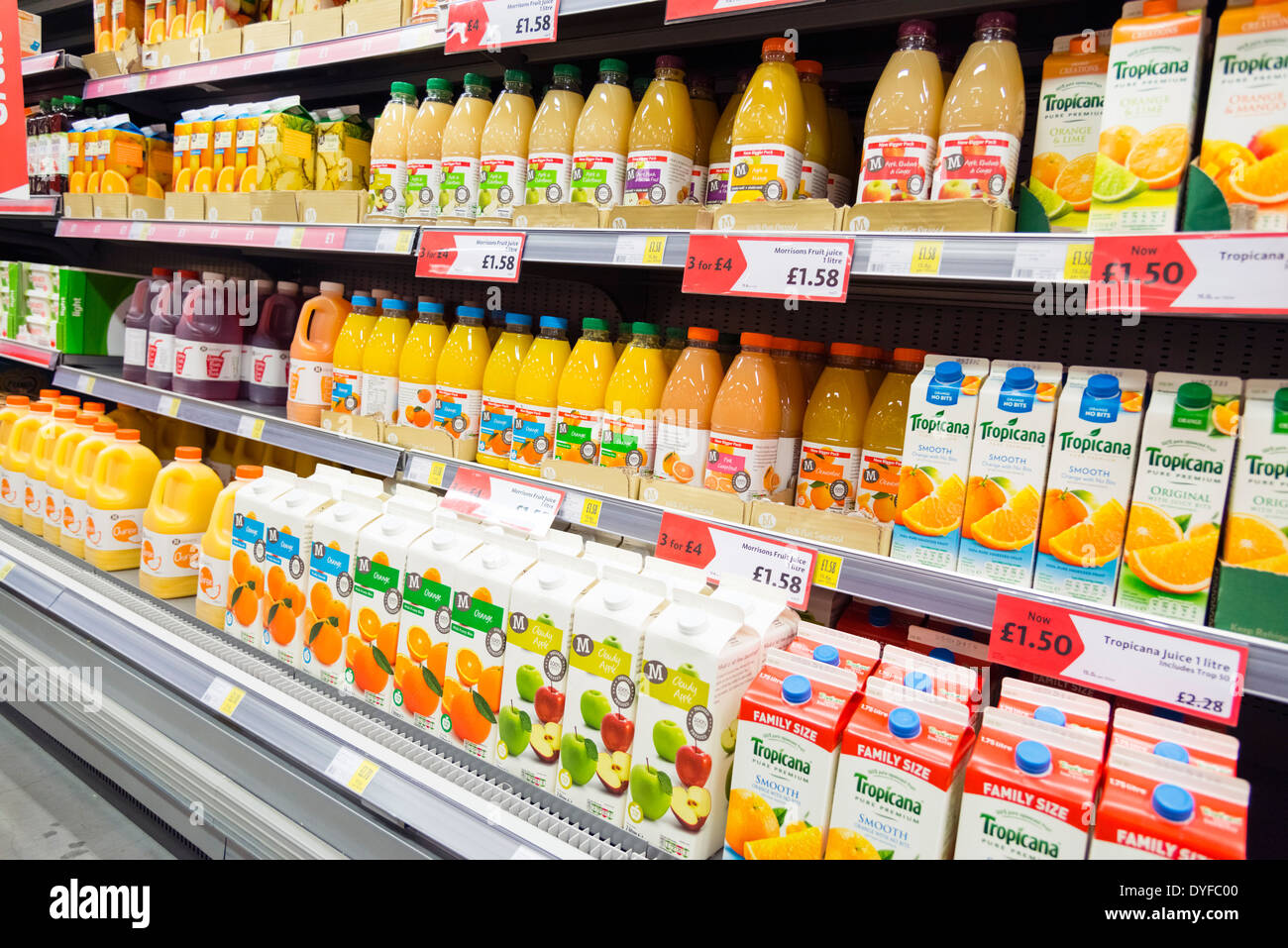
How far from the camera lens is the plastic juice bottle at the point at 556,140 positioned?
5.14 feet

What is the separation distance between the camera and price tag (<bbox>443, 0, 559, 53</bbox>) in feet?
4.84

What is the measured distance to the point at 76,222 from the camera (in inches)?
102

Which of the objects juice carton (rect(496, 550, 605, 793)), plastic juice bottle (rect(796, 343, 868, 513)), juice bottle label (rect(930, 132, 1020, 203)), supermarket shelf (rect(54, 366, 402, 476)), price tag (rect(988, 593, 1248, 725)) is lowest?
juice carton (rect(496, 550, 605, 793))

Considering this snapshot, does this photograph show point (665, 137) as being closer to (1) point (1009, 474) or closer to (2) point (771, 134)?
(2) point (771, 134)

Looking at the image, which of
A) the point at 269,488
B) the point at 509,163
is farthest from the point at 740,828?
the point at 509,163

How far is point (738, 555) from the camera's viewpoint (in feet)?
4.14

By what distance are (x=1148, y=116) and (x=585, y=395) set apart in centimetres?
97

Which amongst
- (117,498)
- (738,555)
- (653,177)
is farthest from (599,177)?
(117,498)

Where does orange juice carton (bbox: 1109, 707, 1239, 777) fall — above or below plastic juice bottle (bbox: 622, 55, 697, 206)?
below

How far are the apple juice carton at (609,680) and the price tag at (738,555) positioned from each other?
0.38 feet

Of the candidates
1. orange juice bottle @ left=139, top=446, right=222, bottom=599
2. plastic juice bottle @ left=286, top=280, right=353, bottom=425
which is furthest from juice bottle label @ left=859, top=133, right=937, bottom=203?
orange juice bottle @ left=139, top=446, right=222, bottom=599

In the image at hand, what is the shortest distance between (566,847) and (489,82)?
1549 mm

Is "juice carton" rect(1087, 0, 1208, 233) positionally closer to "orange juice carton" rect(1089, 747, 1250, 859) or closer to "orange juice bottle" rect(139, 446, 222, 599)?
"orange juice carton" rect(1089, 747, 1250, 859)

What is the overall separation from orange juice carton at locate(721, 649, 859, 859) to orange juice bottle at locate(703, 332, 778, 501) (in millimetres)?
390
